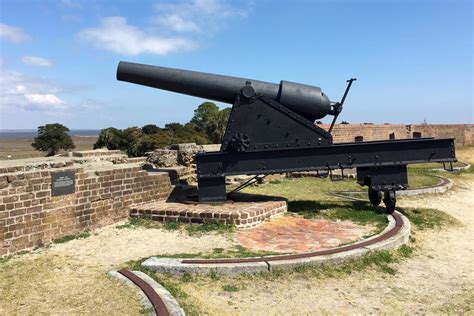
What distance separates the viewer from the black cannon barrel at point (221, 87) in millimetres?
6910

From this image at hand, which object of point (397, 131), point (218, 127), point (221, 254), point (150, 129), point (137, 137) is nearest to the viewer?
point (221, 254)

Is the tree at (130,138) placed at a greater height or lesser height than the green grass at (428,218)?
greater

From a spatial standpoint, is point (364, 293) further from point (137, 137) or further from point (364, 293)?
point (137, 137)

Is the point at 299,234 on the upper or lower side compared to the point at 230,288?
upper

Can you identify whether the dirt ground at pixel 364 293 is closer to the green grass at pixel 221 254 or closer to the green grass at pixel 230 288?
the green grass at pixel 230 288

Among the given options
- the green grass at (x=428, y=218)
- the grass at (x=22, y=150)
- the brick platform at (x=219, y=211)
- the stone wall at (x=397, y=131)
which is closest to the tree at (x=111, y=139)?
the grass at (x=22, y=150)

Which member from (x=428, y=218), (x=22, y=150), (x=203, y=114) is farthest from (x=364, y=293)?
(x=22, y=150)

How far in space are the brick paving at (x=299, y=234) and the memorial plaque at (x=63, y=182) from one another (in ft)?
7.94

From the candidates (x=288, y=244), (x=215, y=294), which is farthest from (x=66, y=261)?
(x=288, y=244)

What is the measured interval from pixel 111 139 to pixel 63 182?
21080 mm

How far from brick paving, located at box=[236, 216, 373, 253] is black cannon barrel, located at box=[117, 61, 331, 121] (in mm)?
1873

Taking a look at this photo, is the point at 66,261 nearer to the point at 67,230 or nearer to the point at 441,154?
the point at 67,230

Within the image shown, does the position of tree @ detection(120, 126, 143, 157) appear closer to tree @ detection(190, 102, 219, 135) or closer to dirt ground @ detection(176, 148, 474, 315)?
tree @ detection(190, 102, 219, 135)

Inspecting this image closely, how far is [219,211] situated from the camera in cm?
622
